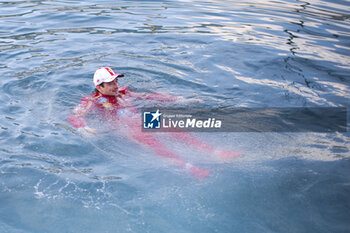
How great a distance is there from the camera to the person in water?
4.89 metres

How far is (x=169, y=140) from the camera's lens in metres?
5.22

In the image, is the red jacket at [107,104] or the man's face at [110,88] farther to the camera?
the man's face at [110,88]

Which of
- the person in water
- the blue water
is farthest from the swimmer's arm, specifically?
the blue water

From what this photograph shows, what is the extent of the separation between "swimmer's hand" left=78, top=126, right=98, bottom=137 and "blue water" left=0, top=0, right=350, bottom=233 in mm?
123

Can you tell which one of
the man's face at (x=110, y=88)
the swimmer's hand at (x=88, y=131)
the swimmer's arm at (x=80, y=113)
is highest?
the man's face at (x=110, y=88)

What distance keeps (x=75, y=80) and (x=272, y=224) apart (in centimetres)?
504

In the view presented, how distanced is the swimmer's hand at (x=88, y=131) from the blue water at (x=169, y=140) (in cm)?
12

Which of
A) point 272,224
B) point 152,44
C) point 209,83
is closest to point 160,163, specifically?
point 272,224

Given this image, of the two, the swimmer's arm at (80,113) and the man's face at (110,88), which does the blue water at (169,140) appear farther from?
the man's face at (110,88)

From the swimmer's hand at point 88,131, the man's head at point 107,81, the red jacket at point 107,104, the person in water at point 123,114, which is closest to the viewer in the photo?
the person in water at point 123,114

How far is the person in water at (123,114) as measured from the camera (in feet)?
16.0

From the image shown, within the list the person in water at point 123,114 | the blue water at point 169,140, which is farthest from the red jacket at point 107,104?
the blue water at point 169,140

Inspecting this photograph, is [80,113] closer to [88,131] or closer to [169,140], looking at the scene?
[88,131]

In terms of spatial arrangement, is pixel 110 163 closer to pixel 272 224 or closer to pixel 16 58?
pixel 272 224
